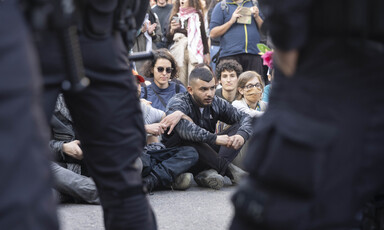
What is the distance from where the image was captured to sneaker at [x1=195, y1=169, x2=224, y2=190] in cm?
421

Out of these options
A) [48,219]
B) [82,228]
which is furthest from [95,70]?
[82,228]

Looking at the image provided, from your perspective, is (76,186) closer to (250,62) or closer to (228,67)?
(228,67)

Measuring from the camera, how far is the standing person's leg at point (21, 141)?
3.60 ft

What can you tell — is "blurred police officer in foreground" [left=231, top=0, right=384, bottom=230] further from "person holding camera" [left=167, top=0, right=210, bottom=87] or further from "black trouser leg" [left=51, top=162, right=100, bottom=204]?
"person holding camera" [left=167, top=0, right=210, bottom=87]

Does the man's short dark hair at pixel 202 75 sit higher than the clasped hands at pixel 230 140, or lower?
higher

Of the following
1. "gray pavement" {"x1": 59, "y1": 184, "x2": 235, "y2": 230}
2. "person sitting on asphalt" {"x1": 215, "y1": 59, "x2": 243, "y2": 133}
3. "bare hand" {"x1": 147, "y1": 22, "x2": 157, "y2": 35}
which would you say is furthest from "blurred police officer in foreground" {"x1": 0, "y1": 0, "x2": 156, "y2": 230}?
"bare hand" {"x1": 147, "y1": 22, "x2": 157, "y2": 35}

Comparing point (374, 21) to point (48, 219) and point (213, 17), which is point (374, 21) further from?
point (213, 17)

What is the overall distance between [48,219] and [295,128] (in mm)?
595

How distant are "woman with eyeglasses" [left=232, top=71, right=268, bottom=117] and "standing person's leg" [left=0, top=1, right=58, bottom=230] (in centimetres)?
398

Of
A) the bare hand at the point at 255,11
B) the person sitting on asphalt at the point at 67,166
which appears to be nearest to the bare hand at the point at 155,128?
the person sitting on asphalt at the point at 67,166

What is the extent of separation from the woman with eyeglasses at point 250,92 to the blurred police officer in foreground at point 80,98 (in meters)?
3.15

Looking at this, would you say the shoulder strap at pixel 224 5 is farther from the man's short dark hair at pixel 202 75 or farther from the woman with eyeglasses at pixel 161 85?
the man's short dark hair at pixel 202 75

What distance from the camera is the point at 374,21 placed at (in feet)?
3.99

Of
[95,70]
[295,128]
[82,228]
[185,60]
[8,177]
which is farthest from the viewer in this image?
[185,60]
